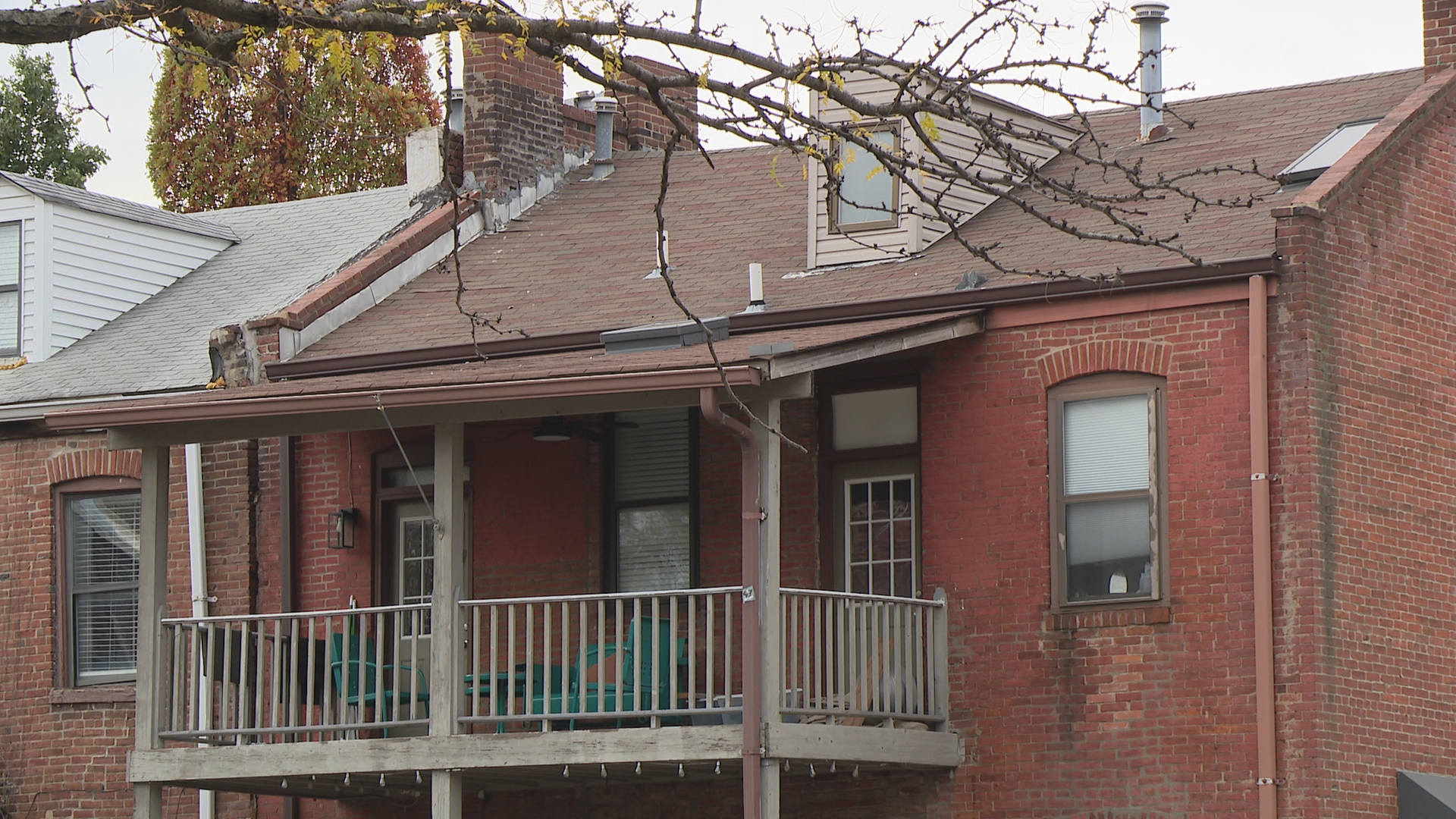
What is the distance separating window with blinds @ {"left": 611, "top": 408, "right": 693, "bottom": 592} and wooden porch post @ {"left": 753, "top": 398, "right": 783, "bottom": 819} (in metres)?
2.79

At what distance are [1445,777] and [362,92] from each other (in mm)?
27038

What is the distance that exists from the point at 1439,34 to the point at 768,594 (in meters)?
7.53

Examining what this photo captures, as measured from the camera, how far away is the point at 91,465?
1938 centimetres

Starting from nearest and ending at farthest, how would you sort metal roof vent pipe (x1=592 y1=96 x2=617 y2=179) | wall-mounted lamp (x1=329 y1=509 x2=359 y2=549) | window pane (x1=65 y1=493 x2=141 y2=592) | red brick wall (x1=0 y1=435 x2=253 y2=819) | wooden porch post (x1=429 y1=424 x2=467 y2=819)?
wooden porch post (x1=429 y1=424 x2=467 y2=819) → wall-mounted lamp (x1=329 y1=509 x2=359 y2=549) → red brick wall (x1=0 y1=435 x2=253 y2=819) → window pane (x1=65 y1=493 x2=141 y2=592) → metal roof vent pipe (x1=592 y1=96 x2=617 y2=179)

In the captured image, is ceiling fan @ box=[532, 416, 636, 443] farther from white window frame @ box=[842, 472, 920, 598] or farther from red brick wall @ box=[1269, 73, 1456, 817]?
red brick wall @ box=[1269, 73, 1456, 817]

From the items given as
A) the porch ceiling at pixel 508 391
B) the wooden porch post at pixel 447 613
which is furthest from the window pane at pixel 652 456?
the wooden porch post at pixel 447 613

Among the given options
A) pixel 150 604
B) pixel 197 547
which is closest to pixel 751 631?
pixel 150 604

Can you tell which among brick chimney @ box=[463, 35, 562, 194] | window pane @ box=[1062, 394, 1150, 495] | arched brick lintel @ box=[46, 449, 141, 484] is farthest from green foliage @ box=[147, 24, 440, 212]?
window pane @ box=[1062, 394, 1150, 495]

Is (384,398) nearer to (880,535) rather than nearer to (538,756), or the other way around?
(538,756)

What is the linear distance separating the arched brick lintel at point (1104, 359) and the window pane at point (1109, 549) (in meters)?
0.92

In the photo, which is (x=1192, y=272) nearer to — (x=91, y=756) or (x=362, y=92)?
(x=91, y=756)

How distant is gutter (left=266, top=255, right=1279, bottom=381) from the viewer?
14922 millimetres

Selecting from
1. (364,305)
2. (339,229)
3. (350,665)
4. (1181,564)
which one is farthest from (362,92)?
(1181,564)

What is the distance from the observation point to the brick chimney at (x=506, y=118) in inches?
833
